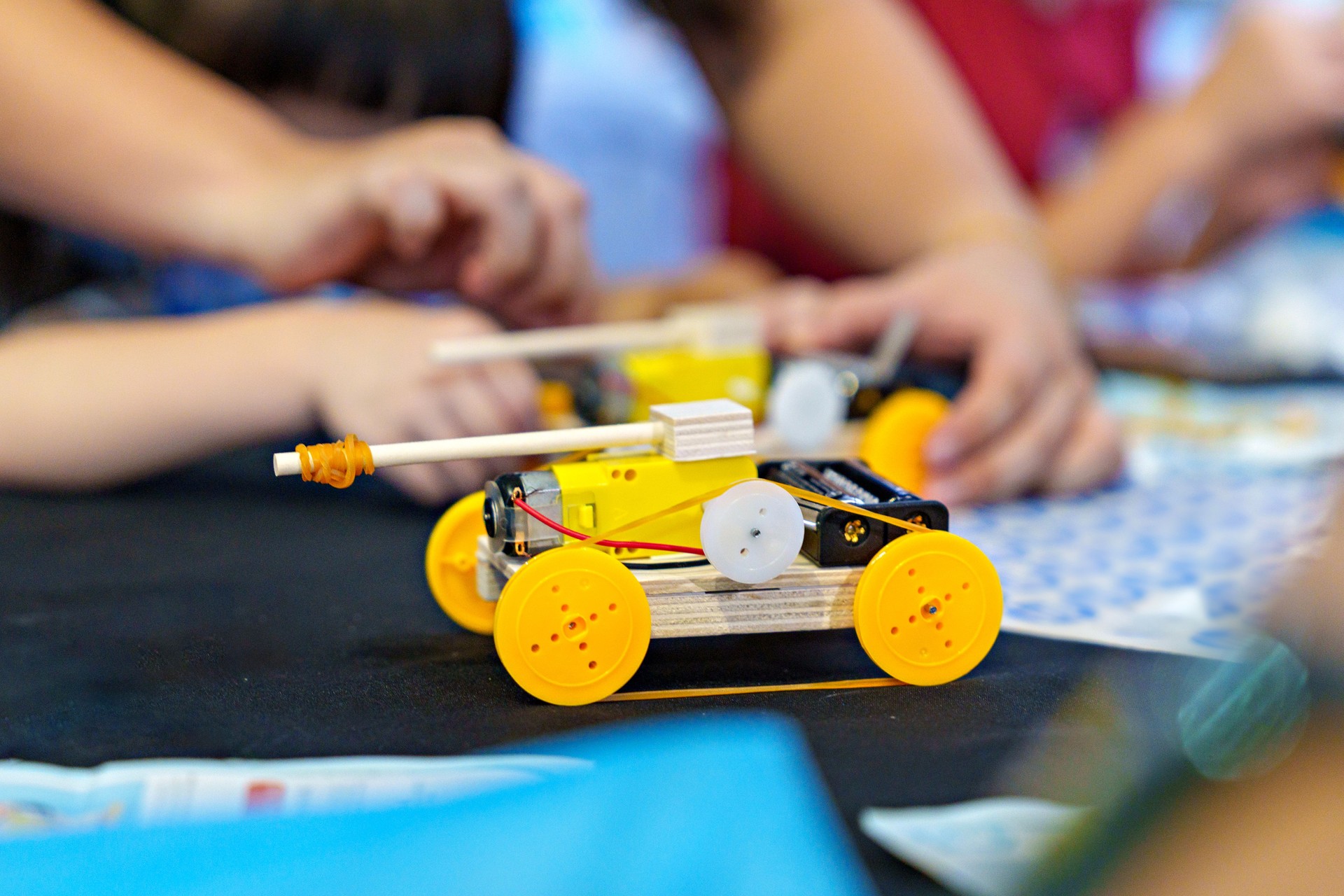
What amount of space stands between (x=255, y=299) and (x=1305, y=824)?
0.79 meters

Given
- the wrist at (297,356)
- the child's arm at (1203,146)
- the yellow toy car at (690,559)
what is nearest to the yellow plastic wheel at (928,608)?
the yellow toy car at (690,559)

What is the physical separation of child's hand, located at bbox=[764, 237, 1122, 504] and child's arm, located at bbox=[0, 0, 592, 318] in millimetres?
212

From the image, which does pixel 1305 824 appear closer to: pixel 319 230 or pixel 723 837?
pixel 723 837

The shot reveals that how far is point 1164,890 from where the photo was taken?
0.65ft

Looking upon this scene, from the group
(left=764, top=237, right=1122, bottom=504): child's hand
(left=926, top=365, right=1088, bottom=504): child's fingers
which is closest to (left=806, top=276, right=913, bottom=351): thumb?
(left=764, top=237, right=1122, bottom=504): child's hand

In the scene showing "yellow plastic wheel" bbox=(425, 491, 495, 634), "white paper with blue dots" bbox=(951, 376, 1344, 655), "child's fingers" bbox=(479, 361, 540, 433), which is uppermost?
"child's fingers" bbox=(479, 361, 540, 433)

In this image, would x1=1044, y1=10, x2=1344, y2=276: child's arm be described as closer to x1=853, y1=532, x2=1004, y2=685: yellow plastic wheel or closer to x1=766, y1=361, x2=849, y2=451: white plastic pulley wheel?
x1=766, y1=361, x2=849, y2=451: white plastic pulley wheel

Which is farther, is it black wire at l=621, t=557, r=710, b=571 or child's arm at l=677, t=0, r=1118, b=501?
child's arm at l=677, t=0, r=1118, b=501

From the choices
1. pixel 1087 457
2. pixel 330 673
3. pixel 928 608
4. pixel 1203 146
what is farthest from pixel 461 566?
pixel 1203 146

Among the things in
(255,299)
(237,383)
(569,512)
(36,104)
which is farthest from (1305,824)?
(255,299)

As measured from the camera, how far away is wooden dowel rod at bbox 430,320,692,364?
63 centimetres

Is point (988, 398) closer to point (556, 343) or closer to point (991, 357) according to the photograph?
point (991, 357)

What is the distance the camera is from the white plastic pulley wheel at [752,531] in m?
0.40

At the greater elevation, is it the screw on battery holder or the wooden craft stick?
the wooden craft stick
